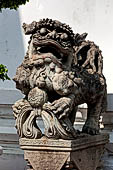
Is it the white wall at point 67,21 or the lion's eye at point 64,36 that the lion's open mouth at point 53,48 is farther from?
the white wall at point 67,21

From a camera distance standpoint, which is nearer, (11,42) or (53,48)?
(53,48)

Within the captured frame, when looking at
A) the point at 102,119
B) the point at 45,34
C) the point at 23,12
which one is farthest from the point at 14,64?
the point at 45,34

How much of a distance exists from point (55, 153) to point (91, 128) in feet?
2.02

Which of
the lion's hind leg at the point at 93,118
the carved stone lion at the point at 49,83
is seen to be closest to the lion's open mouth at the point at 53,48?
the carved stone lion at the point at 49,83

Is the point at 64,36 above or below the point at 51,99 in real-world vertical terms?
above

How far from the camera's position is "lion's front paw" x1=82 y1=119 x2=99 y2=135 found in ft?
14.8

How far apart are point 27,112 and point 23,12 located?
84.9 inches

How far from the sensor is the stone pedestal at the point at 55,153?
400 centimetres

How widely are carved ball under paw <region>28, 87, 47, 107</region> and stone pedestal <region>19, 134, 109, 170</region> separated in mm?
289

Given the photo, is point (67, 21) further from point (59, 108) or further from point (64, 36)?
point (59, 108)

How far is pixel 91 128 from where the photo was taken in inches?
179

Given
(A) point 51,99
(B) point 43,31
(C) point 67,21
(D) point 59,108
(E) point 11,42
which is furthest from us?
(E) point 11,42

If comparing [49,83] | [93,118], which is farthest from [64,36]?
[93,118]

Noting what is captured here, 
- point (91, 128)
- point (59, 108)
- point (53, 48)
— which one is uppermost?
point (53, 48)
